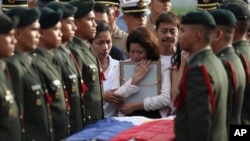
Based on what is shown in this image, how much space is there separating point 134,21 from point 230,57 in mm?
3406

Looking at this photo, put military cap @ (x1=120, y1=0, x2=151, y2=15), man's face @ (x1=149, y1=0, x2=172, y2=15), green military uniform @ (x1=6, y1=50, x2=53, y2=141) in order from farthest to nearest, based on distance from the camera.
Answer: man's face @ (x1=149, y1=0, x2=172, y2=15)
military cap @ (x1=120, y1=0, x2=151, y2=15)
green military uniform @ (x1=6, y1=50, x2=53, y2=141)

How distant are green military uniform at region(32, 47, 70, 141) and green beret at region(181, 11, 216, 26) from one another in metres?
1.21

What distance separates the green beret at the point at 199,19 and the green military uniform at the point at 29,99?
1.19m

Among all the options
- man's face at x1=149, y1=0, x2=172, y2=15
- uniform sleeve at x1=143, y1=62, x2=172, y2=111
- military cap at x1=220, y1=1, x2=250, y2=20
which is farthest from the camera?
man's face at x1=149, y1=0, x2=172, y2=15

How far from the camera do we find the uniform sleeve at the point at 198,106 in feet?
24.1

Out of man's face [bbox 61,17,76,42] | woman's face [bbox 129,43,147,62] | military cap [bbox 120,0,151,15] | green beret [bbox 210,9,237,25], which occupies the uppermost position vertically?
green beret [bbox 210,9,237,25]

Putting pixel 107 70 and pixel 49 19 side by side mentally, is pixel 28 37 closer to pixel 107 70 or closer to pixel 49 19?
pixel 49 19

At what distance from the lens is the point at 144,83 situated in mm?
9562

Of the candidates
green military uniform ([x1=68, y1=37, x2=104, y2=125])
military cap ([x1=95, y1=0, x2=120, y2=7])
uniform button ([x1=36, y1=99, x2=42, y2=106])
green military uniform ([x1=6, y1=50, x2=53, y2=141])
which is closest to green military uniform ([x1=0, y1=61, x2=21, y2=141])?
green military uniform ([x1=6, y1=50, x2=53, y2=141])

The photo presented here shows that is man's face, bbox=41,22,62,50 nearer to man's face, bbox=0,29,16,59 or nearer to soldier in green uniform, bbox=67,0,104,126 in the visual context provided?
soldier in green uniform, bbox=67,0,104,126

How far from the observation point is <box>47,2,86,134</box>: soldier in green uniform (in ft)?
28.7

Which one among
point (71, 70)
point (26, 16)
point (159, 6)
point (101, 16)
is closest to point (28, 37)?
point (26, 16)

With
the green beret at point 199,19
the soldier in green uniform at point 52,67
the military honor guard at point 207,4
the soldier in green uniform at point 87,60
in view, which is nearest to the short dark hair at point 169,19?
the soldier in green uniform at point 87,60

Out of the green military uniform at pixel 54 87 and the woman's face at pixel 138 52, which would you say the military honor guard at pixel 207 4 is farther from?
the green military uniform at pixel 54 87
